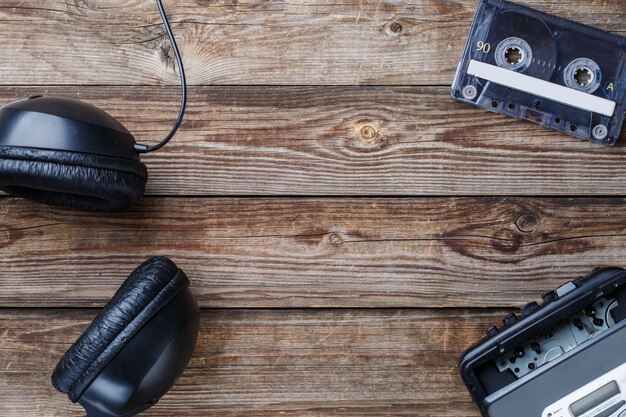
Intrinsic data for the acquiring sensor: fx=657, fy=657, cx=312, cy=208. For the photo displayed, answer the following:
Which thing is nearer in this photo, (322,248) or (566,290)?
(566,290)

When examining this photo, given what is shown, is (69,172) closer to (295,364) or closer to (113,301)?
(113,301)

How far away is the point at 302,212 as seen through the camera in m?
0.96

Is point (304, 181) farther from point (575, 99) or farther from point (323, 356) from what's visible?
point (575, 99)

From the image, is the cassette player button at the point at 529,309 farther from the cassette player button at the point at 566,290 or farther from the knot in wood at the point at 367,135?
the knot in wood at the point at 367,135

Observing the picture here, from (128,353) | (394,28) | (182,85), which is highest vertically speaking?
(394,28)

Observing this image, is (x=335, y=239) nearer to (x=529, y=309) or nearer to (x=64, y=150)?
(x=529, y=309)

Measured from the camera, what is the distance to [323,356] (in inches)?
37.8

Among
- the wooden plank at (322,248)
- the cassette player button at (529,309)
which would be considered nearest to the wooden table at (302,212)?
the wooden plank at (322,248)

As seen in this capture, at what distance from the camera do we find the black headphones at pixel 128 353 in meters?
0.76

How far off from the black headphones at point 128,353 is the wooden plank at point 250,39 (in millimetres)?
341

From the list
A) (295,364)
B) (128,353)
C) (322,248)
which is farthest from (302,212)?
(128,353)

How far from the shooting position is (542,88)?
0.97 meters

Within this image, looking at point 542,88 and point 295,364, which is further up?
point 542,88

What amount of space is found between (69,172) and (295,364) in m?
0.42
